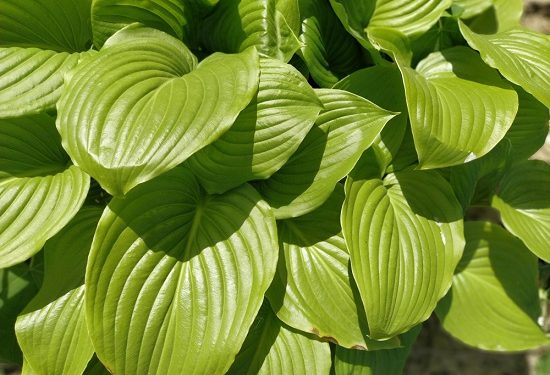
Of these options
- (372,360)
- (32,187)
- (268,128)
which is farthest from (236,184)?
(372,360)

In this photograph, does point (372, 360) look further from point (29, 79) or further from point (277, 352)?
point (29, 79)

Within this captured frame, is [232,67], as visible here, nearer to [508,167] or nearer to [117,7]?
[117,7]

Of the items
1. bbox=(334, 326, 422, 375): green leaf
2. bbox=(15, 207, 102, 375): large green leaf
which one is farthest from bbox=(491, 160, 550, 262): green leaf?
bbox=(15, 207, 102, 375): large green leaf

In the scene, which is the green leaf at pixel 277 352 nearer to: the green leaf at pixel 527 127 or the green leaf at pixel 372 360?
the green leaf at pixel 372 360

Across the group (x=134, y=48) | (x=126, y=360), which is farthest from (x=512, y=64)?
(x=126, y=360)

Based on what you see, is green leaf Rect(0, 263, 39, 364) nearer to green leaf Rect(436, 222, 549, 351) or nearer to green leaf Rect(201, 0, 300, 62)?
green leaf Rect(201, 0, 300, 62)
